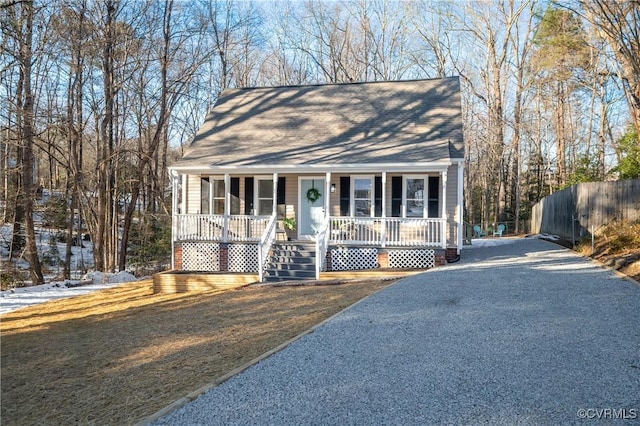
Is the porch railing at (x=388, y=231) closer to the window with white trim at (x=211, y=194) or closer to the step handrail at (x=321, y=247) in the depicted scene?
the step handrail at (x=321, y=247)

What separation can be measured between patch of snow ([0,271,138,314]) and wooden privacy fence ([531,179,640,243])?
15.7 meters

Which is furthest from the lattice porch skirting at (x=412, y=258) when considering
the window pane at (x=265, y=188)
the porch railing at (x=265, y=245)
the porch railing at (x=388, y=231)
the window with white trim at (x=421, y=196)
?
the window pane at (x=265, y=188)

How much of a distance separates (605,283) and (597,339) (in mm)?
3639

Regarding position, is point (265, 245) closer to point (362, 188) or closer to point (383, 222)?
point (383, 222)

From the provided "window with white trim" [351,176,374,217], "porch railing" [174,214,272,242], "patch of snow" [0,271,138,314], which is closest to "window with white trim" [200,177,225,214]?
"porch railing" [174,214,272,242]

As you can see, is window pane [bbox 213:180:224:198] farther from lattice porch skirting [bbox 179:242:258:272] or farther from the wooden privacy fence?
the wooden privacy fence

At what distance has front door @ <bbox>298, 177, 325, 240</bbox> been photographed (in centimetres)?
1407

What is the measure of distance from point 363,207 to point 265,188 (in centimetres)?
331

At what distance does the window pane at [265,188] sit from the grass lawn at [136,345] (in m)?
4.33

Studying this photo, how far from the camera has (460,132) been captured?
1362 cm

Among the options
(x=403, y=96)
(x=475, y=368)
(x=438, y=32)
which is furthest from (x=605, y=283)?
(x=438, y=32)

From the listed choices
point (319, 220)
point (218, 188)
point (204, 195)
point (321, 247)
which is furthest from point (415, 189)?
Result: point (204, 195)

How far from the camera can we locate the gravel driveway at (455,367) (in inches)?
143

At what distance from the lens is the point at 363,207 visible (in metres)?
13.7
